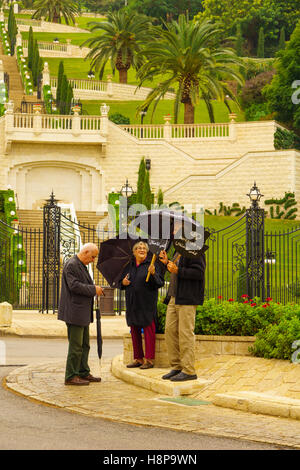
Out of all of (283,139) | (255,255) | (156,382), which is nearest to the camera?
(156,382)

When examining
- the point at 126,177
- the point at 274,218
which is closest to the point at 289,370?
the point at 274,218

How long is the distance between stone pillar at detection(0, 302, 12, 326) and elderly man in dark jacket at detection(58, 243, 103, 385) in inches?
317

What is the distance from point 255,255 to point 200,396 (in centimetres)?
902

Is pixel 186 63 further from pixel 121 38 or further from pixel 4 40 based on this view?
pixel 4 40

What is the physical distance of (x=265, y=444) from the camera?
26.6ft

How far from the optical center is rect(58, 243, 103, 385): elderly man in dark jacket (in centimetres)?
1134

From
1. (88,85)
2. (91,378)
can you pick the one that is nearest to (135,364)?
(91,378)

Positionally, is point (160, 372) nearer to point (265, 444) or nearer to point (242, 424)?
point (242, 424)

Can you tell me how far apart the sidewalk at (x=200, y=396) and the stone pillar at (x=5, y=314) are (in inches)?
248

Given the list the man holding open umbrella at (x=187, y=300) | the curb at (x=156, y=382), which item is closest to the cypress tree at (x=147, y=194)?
the curb at (x=156, y=382)

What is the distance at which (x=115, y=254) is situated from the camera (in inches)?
503

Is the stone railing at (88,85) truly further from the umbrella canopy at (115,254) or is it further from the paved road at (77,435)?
the paved road at (77,435)

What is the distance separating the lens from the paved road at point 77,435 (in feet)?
26.0

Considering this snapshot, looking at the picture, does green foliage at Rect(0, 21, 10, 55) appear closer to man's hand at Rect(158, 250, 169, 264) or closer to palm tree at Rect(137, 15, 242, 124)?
palm tree at Rect(137, 15, 242, 124)
